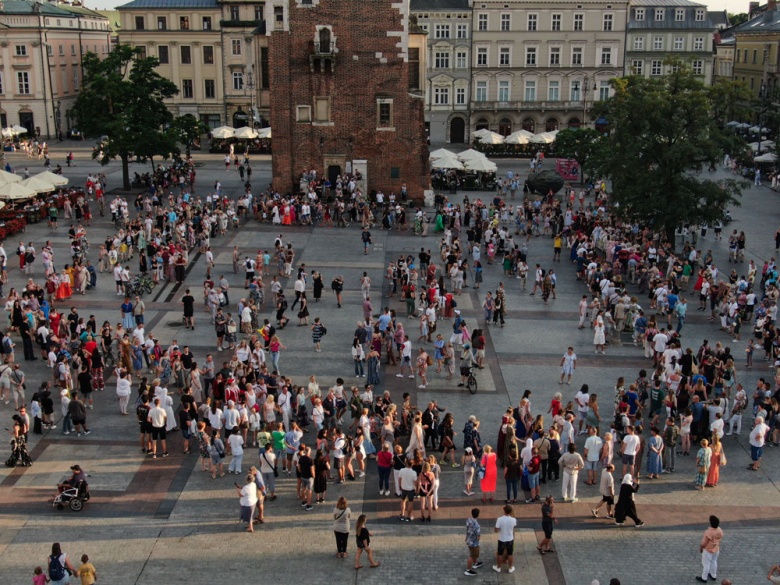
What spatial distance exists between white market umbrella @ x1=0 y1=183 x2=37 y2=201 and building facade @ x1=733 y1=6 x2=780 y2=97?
62.4m

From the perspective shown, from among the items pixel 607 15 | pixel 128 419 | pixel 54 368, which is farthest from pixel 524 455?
pixel 607 15

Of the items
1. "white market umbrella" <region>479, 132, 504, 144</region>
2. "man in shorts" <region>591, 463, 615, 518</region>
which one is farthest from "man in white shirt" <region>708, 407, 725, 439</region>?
"white market umbrella" <region>479, 132, 504, 144</region>

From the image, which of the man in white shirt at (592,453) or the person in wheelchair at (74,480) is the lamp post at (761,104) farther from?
the person in wheelchair at (74,480)

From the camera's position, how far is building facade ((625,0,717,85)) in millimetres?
82438

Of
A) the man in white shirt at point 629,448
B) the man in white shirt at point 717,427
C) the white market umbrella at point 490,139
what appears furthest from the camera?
the white market umbrella at point 490,139

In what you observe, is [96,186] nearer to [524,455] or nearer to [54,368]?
[54,368]

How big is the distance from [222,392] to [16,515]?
5.77 metres

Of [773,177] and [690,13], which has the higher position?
[690,13]

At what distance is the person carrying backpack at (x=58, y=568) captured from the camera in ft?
48.9

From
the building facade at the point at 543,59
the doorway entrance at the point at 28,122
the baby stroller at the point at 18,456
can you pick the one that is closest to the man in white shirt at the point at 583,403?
the baby stroller at the point at 18,456

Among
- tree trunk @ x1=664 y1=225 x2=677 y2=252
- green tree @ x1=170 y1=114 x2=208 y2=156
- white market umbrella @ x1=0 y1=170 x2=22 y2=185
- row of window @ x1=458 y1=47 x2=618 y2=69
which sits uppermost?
row of window @ x1=458 y1=47 x2=618 y2=69

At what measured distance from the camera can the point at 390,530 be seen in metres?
17.8

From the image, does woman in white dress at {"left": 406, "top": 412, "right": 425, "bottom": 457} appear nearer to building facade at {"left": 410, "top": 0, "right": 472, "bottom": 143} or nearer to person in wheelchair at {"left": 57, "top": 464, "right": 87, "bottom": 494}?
person in wheelchair at {"left": 57, "top": 464, "right": 87, "bottom": 494}

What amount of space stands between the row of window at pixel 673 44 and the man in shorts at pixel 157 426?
237 ft
